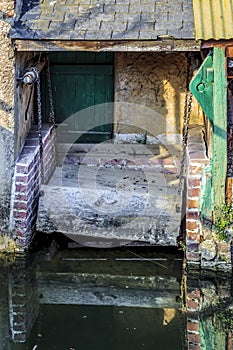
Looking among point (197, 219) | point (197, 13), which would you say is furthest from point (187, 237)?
point (197, 13)

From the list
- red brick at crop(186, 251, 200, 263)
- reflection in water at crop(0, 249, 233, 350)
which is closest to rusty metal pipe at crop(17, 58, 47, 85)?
reflection in water at crop(0, 249, 233, 350)

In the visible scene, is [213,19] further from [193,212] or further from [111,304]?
[111,304]

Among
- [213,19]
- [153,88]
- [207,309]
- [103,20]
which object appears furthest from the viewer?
[153,88]

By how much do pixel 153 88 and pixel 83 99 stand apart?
1067mm

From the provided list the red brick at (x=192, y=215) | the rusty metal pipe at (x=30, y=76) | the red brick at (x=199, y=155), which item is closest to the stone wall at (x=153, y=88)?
the red brick at (x=199, y=155)

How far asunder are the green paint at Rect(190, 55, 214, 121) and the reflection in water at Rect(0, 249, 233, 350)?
200 cm

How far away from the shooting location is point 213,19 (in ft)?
27.0

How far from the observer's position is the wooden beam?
825 centimetres

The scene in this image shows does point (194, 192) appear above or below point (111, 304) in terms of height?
above

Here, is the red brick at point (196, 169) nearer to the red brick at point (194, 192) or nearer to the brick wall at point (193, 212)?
the brick wall at point (193, 212)

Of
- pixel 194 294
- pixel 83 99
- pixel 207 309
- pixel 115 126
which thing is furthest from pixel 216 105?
pixel 83 99

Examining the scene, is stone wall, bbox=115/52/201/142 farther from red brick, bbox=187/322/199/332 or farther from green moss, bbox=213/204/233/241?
red brick, bbox=187/322/199/332

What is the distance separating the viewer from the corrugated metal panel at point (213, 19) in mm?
8052

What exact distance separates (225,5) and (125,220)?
2811 millimetres
